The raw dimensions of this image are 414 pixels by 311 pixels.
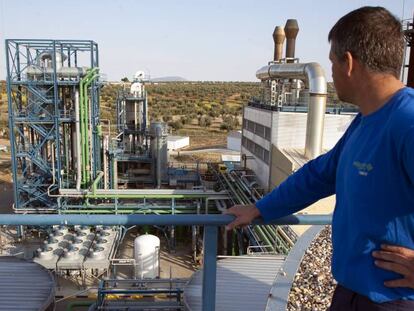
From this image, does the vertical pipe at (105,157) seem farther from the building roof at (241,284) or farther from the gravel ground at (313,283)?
the gravel ground at (313,283)

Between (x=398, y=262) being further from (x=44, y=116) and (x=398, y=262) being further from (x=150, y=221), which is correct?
(x=44, y=116)

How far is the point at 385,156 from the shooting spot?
134 centimetres

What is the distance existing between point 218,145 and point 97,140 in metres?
15.2

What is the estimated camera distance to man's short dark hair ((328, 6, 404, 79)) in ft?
4.42

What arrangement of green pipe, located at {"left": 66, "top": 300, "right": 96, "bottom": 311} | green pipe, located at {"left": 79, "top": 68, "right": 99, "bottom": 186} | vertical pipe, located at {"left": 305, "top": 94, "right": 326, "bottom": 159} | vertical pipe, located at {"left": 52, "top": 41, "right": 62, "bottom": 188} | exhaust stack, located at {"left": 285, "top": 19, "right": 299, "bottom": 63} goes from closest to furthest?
green pipe, located at {"left": 66, "top": 300, "right": 96, "bottom": 311} → vertical pipe, located at {"left": 305, "top": 94, "right": 326, "bottom": 159} → vertical pipe, located at {"left": 52, "top": 41, "right": 62, "bottom": 188} → green pipe, located at {"left": 79, "top": 68, "right": 99, "bottom": 186} → exhaust stack, located at {"left": 285, "top": 19, "right": 299, "bottom": 63}

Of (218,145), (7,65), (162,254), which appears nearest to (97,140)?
(7,65)

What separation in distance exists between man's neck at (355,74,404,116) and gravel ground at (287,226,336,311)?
2340 mm

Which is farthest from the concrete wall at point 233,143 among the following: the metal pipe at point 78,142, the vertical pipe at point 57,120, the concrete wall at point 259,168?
the vertical pipe at point 57,120

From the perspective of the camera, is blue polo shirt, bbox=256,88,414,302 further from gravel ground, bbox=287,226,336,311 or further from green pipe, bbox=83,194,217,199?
green pipe, bbox=83,194,217,199

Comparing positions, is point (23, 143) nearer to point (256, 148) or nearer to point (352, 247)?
point (256, 148)

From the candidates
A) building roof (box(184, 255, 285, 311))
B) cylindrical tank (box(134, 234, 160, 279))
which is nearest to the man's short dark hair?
building roof (box(184, 255, 285, 311))

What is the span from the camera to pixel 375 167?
53.7 inches

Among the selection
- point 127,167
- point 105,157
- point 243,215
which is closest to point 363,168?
point 243,215

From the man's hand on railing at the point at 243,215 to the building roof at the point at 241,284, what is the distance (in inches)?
103
